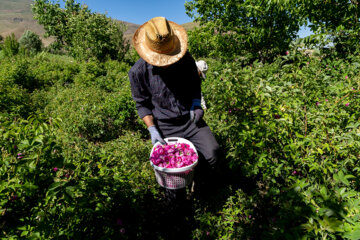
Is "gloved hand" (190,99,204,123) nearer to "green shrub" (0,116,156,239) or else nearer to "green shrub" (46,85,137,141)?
A: "green shrub" (0,116,156,239)

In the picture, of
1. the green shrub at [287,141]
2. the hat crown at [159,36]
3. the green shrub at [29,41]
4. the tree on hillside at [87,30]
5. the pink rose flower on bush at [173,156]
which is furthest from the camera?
the green shrub at [29,41]

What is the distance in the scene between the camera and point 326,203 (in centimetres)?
97

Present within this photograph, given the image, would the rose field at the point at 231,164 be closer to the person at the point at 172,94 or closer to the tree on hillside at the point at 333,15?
the tree on hillside at the point at 333,15

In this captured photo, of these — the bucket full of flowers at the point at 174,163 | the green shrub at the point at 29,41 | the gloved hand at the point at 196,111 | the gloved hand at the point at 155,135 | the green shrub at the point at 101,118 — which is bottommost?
the green shrub at the point at 29,41

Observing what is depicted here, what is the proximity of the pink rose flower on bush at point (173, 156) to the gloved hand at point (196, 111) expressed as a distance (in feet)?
1.25

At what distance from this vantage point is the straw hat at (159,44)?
210 cm

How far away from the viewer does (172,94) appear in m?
2.49

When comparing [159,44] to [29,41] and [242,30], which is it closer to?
[242,30]

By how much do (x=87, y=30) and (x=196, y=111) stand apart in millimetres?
17328

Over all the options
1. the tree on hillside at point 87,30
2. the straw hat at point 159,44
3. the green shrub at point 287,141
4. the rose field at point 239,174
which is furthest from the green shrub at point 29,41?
the green shrub at point 287,141

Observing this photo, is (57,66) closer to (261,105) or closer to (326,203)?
(261,105)

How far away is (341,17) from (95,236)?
695 centimetres

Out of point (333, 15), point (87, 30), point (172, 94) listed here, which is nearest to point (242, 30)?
point (333, 15)

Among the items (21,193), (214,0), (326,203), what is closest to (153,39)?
(21,193)
